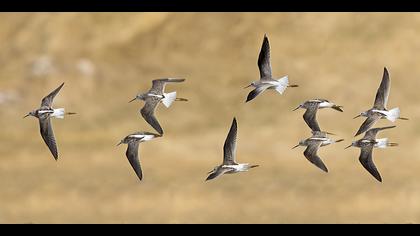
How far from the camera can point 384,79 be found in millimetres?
29281

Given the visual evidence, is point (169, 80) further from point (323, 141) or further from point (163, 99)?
point (323, 141)

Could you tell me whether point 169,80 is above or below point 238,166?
above

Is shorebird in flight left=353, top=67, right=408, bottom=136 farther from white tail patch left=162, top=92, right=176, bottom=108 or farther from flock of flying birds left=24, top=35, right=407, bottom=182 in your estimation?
white tail patch left=162, top=92, right=176, bottom=108

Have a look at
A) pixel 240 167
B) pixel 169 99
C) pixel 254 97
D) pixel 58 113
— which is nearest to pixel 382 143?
pixel 254 97

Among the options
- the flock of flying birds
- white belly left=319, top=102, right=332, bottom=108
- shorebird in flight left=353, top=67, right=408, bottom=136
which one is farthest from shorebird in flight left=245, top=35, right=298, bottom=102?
shorebird in flight left=353, top=67, right=408, bottom=136

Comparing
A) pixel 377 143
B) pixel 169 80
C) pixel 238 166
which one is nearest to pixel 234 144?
pixel 238 166

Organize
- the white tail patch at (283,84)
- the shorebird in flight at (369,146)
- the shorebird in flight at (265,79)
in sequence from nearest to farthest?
the white tail patch at (283,84) < the shorebird in flight at (265,79) < the shorebird in flight at (369,146)

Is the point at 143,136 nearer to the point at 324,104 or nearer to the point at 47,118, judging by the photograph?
the point at 47,118

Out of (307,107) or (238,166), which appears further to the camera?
(307,107)

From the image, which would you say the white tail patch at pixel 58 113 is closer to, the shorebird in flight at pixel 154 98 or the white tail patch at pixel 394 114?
the shorebird in flight at pixel 154 98

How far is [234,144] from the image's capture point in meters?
28.5

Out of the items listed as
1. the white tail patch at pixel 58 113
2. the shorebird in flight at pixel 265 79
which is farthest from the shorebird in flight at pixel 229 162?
the white tail patch at pixel 58 113

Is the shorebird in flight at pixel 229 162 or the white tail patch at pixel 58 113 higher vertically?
the white tail patch at pixel 58 113

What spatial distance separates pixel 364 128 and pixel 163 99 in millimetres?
5288
